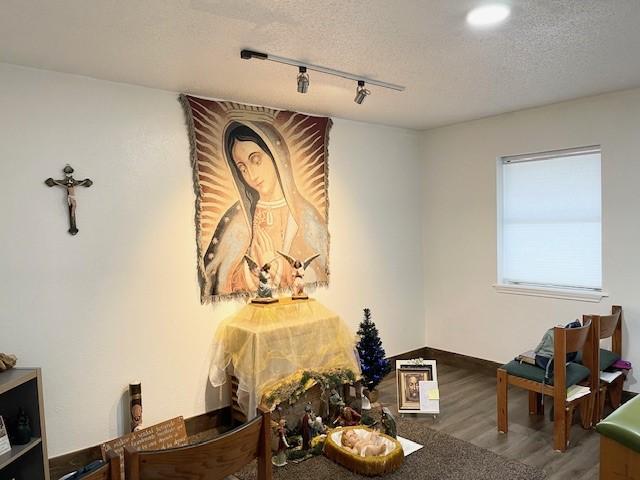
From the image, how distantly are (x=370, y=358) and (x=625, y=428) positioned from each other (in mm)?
1937

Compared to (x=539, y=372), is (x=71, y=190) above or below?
above

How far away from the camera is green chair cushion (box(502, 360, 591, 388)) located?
9.80 feet

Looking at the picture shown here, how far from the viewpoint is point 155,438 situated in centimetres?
303

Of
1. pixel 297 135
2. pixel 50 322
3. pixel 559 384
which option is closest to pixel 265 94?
pixel 297 135

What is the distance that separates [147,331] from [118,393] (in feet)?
1.35

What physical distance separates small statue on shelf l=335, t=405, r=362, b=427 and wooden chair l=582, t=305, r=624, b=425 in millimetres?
1593

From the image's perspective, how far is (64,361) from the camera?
2.80 metres

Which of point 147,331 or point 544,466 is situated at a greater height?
point 147,331

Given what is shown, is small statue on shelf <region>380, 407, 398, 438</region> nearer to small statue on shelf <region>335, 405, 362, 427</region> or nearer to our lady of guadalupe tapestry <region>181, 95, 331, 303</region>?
small statue on shelf <region>335, 405, 362, 427</region>

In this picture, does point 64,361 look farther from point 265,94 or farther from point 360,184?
point 360,184

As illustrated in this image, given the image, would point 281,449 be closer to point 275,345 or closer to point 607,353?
point 275,345

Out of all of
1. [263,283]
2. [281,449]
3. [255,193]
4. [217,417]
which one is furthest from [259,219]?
[281,449]

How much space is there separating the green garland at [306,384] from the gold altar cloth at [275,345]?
0.25 feet

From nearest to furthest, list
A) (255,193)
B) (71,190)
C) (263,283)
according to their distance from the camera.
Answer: (71,190), (263,283), (255,193)
